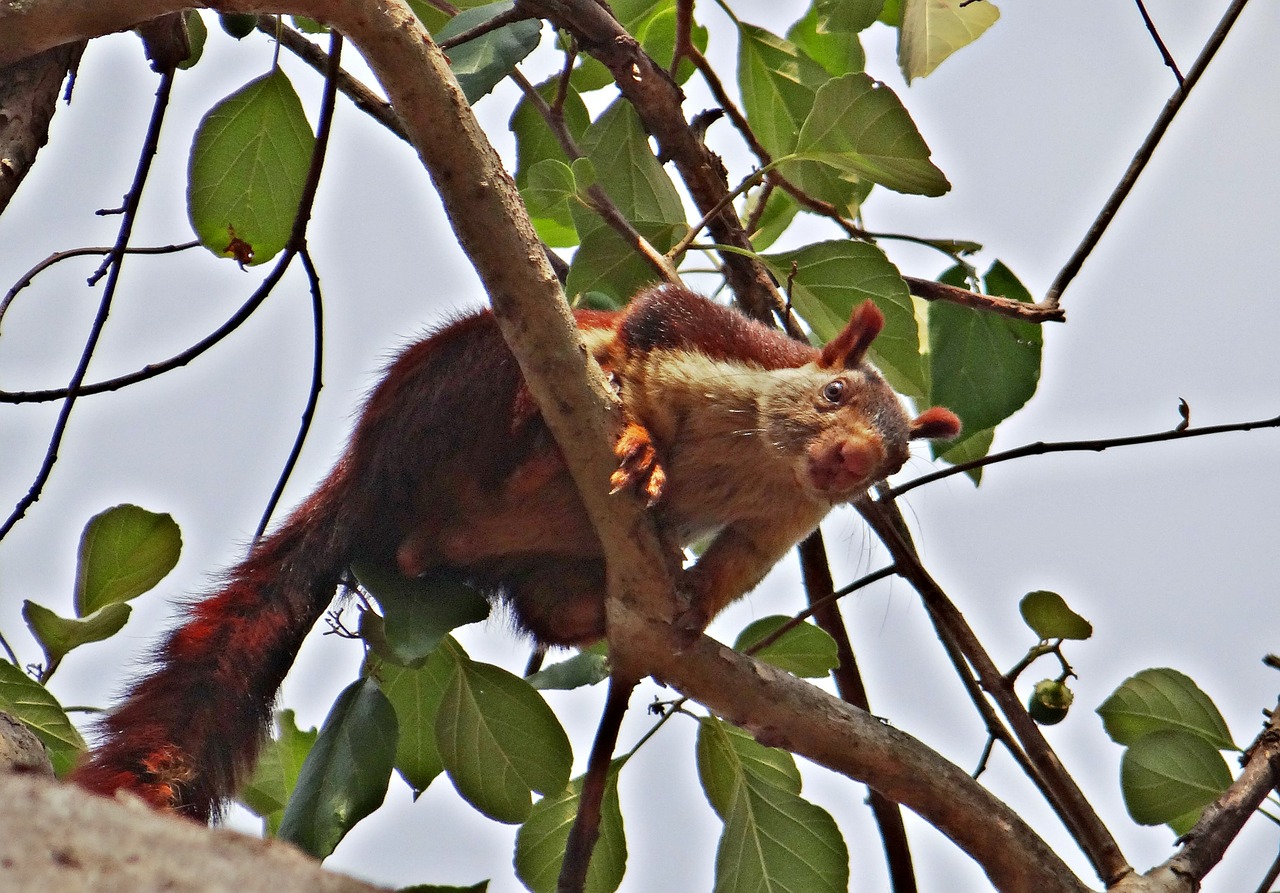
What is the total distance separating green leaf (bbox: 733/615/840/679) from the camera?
2.47 metres

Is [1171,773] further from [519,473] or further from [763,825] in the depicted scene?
[519,473]

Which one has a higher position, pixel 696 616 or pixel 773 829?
pixel 696 616

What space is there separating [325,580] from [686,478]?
71cm

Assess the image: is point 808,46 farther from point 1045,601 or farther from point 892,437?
point 1045,601

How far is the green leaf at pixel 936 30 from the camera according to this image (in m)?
2.72

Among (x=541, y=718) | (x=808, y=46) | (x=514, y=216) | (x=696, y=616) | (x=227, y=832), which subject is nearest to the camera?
(x=227, y=832)

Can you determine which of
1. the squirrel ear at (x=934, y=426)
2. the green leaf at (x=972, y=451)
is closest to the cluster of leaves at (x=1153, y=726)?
the squirrel ear at (x=934, y=426)

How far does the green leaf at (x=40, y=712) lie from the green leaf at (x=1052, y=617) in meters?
1.76

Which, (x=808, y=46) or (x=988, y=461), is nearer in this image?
(x=988, y=461)

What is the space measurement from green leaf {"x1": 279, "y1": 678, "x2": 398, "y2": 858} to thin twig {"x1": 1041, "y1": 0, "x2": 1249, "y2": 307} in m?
1.51

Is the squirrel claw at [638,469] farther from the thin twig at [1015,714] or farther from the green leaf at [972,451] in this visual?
the green leaf at [972,451]

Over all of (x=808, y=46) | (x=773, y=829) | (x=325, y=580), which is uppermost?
(x=808, y=46)

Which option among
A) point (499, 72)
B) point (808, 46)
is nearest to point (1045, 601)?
point (499, 72)

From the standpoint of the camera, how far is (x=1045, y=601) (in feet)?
7.53
